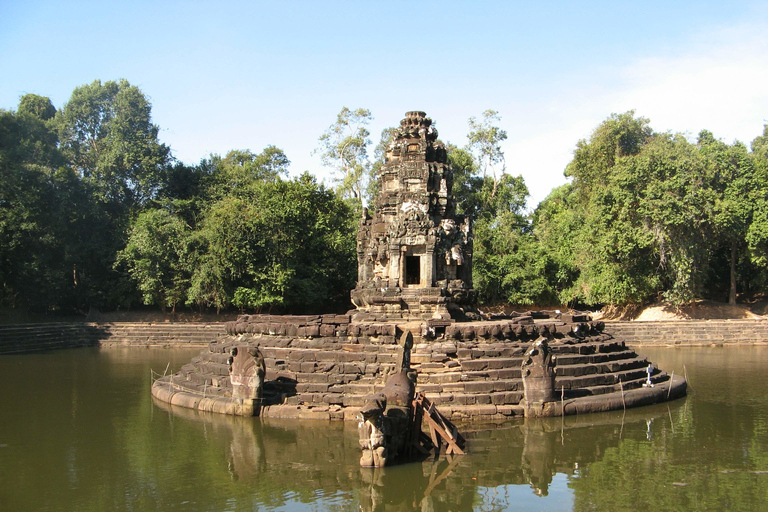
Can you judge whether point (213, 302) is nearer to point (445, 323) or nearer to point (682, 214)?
point (445, 323)

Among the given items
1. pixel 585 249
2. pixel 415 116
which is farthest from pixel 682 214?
pixel 415 116

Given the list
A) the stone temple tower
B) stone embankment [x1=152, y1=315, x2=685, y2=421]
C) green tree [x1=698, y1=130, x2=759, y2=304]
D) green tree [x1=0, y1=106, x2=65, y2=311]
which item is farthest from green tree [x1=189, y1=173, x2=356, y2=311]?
green tree [x1=698, y1=130, x2=759, y2=304]

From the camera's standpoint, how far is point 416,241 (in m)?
16.1

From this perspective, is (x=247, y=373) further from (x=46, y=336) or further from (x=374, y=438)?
(x=46, y=336)

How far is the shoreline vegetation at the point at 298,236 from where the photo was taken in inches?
1179

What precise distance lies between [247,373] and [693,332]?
22340 millimetres

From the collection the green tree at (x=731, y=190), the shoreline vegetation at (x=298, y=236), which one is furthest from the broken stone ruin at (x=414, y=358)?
the green tree at (x=731, y=190)

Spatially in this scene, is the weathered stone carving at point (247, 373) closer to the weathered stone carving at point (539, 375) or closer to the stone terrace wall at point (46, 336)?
the weathered stone carving at point (539, 375)

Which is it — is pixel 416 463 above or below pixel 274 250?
below

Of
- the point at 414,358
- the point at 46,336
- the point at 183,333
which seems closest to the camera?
the point at 414,358

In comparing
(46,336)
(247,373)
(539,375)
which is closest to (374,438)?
(539,375)

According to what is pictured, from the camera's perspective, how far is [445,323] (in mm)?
13711

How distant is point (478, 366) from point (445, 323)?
137 centimetres

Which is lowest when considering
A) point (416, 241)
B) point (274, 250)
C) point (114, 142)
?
point (416, 241)
